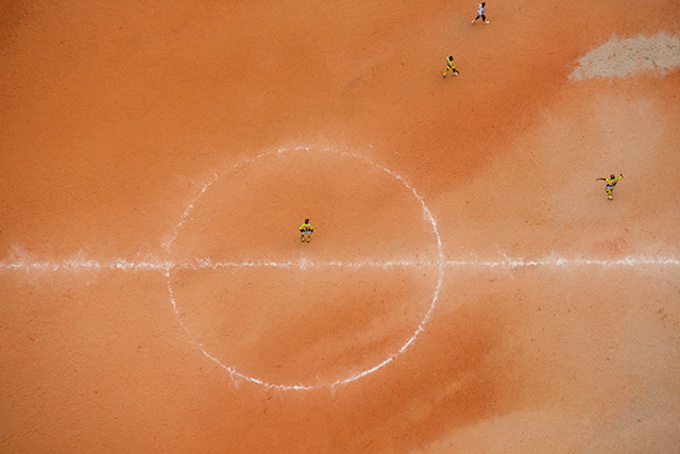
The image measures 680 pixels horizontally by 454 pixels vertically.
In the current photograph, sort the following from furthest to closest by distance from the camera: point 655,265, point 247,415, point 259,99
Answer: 1. point 259,99
2. point 655,265
3. point 247,415

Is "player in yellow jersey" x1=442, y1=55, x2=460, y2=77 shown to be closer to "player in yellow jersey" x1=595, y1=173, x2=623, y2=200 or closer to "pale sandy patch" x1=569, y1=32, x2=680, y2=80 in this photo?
"pale sandy patch" x1=569, y1=32, x2=680, y2=80

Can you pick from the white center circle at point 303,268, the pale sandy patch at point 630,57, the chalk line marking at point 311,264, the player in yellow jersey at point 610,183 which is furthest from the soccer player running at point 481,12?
the chalk line marking at point 311,264

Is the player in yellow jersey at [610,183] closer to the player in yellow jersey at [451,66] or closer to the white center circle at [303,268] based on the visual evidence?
the white center circle at [303,268]

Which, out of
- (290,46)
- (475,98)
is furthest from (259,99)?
(475,98)

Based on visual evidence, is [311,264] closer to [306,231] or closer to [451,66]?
[306,231]

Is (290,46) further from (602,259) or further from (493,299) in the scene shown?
(602,259)

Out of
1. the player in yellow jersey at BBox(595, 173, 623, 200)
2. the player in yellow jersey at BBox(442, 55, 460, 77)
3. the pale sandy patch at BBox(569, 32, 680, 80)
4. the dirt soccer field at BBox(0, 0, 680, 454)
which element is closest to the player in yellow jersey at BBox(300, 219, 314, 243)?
the dirt soccer field at BBox(0, 0, 680, 454)
